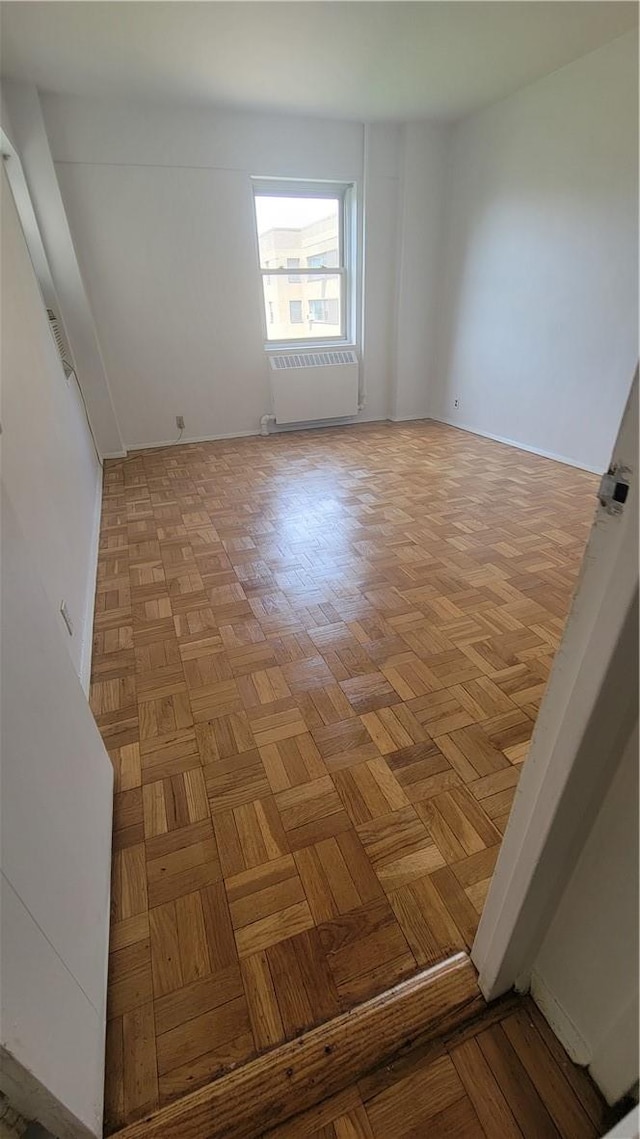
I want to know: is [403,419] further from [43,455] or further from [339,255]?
[43,455]

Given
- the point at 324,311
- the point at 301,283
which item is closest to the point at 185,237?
the point at 301,283

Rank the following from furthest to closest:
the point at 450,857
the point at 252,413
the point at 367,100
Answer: the point at 252,413 < the point at 367,100 < the point at 450,857

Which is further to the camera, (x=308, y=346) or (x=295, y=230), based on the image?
(x=308, y=346)

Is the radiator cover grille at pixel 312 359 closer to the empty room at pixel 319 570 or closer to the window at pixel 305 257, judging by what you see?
the empty room at pixel 319 570

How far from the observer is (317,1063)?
2.48ft

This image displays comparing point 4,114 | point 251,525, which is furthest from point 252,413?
point 4,114

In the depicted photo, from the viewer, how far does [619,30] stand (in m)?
2.50

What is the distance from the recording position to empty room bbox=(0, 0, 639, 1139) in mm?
678

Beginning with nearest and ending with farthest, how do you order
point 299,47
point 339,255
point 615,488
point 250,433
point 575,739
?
point 615,488
point 575,739
point 299,47
point 339,255
point 250,433

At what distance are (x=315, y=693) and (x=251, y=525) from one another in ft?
4.63

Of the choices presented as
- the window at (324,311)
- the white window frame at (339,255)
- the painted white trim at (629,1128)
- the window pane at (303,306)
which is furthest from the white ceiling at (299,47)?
the painted white trim at (629,1128)

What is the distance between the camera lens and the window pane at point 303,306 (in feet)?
13.5

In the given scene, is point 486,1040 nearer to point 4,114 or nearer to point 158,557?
point 158,557

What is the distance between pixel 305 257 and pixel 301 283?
0.68ft
